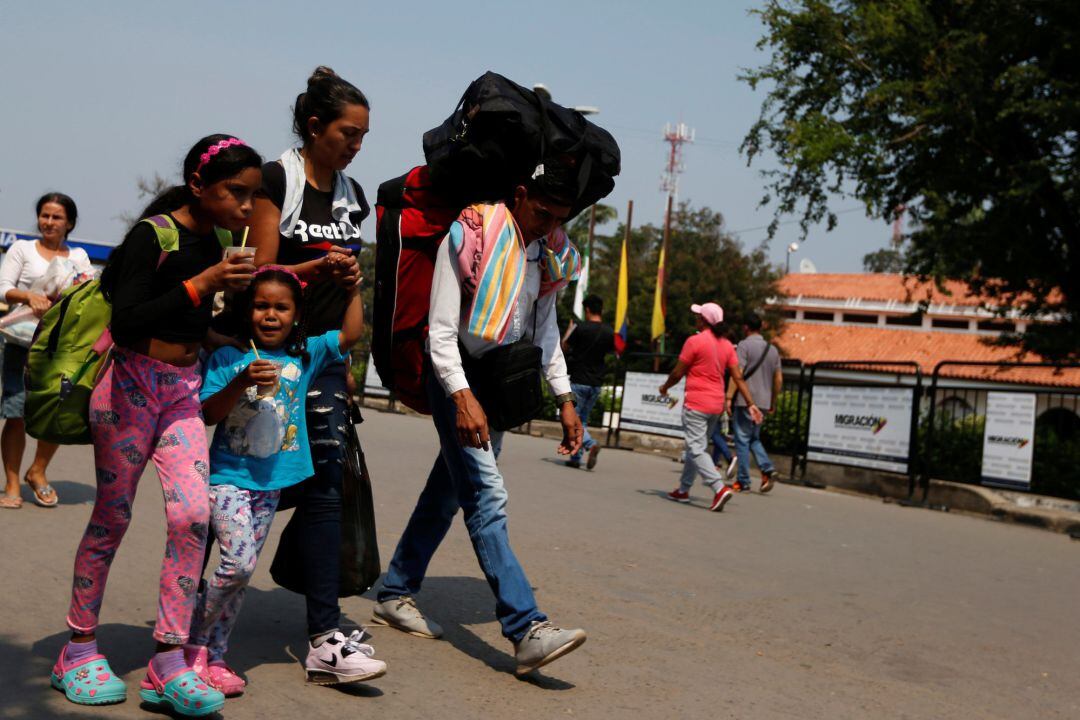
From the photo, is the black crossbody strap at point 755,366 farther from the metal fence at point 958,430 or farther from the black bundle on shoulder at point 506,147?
the black bundle on shoulder at point 506,147

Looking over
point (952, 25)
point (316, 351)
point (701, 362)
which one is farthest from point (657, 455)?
point (316, 351)

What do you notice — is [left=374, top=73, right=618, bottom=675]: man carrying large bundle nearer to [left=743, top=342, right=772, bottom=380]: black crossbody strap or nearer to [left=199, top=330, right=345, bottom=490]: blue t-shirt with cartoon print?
[left=199, top=330, right=345, bottom=490]: blue t-shirt with cartoon print

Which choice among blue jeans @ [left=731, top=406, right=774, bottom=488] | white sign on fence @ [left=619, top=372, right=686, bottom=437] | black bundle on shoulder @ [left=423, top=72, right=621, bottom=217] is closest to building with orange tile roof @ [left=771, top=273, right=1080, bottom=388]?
white sign on fence @ [left=619, top=372, right=686, bottom=437]

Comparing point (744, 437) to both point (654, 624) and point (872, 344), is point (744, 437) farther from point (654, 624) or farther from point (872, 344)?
point (872, 344)

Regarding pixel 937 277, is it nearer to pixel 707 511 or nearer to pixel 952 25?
pixel 952 25

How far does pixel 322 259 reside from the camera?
3.89 meters

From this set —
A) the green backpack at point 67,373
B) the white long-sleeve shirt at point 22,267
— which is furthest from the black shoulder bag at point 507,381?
the white long-sleeve shirt at point 22,267

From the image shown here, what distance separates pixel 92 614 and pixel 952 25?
919 inches

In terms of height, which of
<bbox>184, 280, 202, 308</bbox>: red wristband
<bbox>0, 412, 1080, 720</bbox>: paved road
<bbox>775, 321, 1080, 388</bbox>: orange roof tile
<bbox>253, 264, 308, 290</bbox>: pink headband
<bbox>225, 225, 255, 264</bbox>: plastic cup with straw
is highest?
<bbox>775, 321, 1080, 388</bbox>: orange roof tile

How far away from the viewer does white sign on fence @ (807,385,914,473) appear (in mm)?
13859

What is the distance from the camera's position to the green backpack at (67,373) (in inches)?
142

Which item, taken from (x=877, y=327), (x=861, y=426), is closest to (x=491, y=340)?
(x=861, y=426)

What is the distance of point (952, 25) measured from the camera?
23.4 m

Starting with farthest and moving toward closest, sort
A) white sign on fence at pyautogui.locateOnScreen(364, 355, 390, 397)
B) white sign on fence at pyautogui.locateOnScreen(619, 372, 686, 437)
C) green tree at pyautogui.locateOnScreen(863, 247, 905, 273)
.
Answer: green tree at pyautogui.locateOnScreen(863, 247, 905, 273), white sign on fence at pyautogui.locateOnScreen(364, 355, 390, 397), white sign on fence at pyautogui.locateOnScreen(619, 372, 686, 437)
